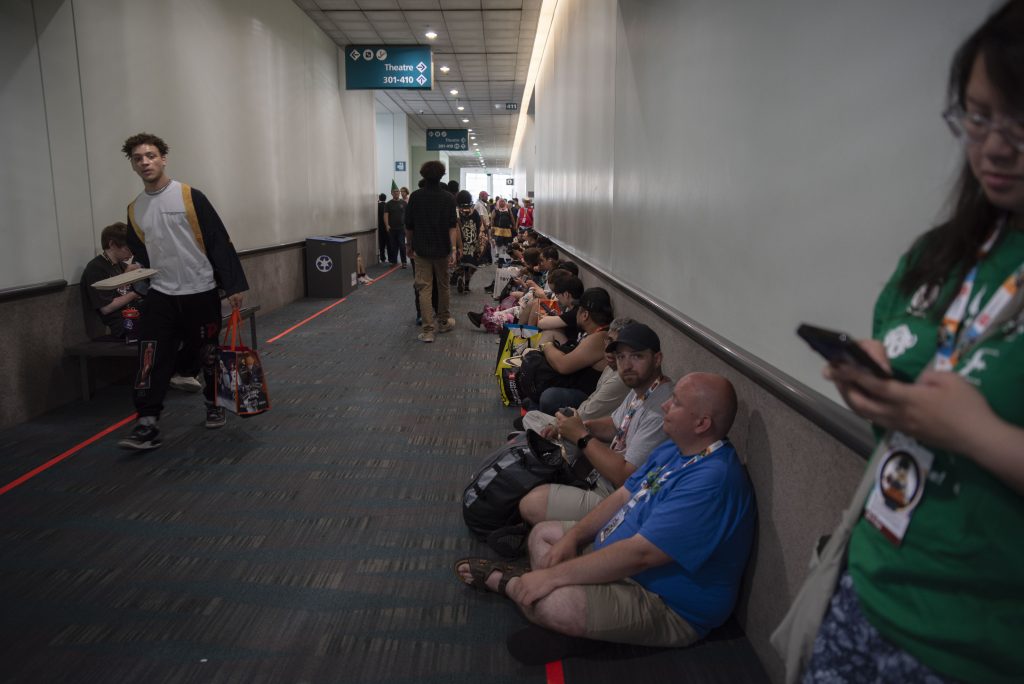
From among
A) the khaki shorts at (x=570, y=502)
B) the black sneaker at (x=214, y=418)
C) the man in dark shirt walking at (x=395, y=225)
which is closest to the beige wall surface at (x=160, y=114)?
the black sneaker at (x=214, y=418)

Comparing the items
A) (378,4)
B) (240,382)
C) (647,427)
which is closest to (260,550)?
(240,382)

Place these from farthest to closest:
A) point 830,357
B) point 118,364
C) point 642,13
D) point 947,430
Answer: point 118,364 < point 642,13 < point 830,357 < point 947,430

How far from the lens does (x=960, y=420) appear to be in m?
0.80

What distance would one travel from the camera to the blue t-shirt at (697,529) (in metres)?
2.01

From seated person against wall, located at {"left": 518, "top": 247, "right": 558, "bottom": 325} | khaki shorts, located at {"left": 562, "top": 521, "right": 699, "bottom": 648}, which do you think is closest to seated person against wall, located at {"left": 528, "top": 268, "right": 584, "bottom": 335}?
seated person against wall, located at {"left": 518, "top": 247, "right": 558, "bottom": 325}

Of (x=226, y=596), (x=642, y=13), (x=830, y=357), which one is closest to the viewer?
(x=830, y=357)

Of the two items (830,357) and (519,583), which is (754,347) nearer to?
(519,583)

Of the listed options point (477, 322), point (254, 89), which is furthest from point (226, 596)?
point (254, 89)

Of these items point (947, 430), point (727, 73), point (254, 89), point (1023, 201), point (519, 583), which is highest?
point (254, 89)

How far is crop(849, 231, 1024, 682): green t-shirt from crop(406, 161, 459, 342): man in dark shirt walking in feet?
21.9

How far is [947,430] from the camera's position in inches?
31.7

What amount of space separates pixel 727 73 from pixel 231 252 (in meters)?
3.06

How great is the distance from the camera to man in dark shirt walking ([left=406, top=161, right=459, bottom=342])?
750 cm

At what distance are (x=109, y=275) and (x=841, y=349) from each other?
5.37 m
